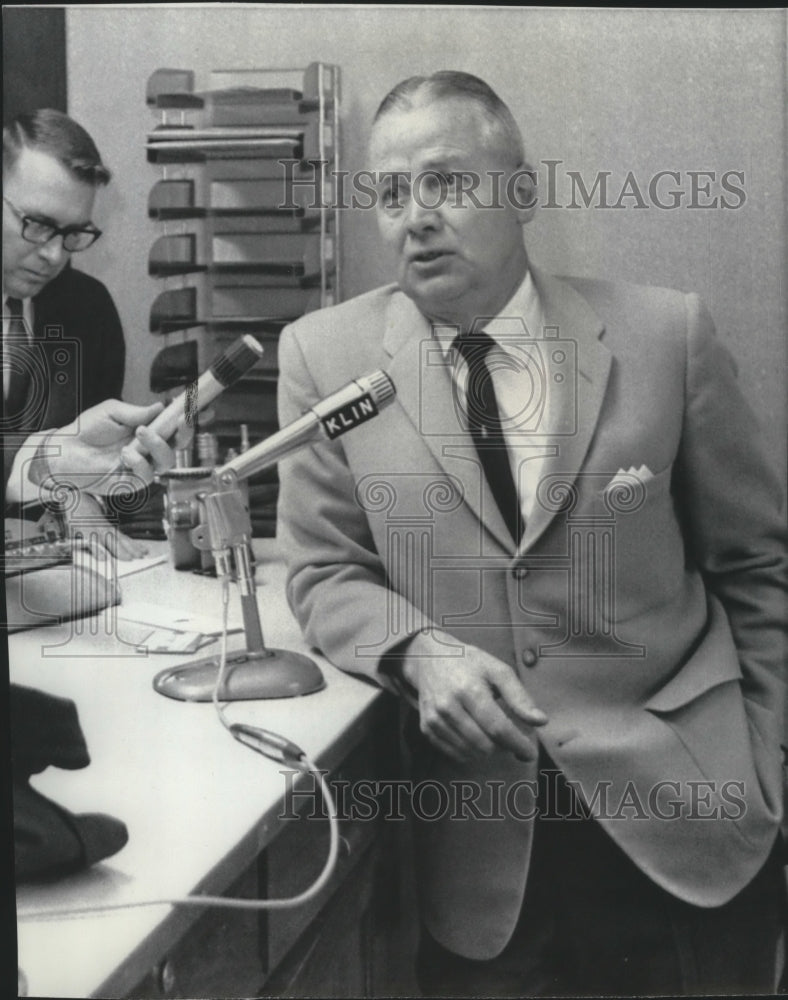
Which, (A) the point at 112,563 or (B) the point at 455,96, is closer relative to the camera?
(B) the point at 455,96

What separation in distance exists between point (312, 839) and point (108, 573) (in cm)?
48

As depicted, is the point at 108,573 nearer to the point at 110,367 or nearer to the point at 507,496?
the point at 110,367

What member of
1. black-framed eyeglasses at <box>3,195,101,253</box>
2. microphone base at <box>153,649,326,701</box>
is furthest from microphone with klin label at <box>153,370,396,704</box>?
black-framed eyeglasses at <box>3,195,101,253</box>

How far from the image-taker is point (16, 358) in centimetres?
168

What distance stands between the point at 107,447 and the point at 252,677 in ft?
1.28

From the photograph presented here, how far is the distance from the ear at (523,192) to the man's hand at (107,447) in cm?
57

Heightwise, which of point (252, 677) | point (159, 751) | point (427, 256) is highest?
point (427, 256)

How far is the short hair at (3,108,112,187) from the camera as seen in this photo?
5.38ft

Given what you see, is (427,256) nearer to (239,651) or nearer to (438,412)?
(438,412)

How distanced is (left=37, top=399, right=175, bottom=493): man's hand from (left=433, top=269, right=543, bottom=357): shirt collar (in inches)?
16.2

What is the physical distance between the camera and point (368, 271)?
5.36 ft

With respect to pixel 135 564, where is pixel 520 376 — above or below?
above

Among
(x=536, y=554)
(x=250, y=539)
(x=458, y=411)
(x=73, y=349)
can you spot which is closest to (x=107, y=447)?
(x=73, y=349)

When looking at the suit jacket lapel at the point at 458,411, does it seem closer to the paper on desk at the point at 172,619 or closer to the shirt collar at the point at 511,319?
the shirt collar at the point at 511,319
